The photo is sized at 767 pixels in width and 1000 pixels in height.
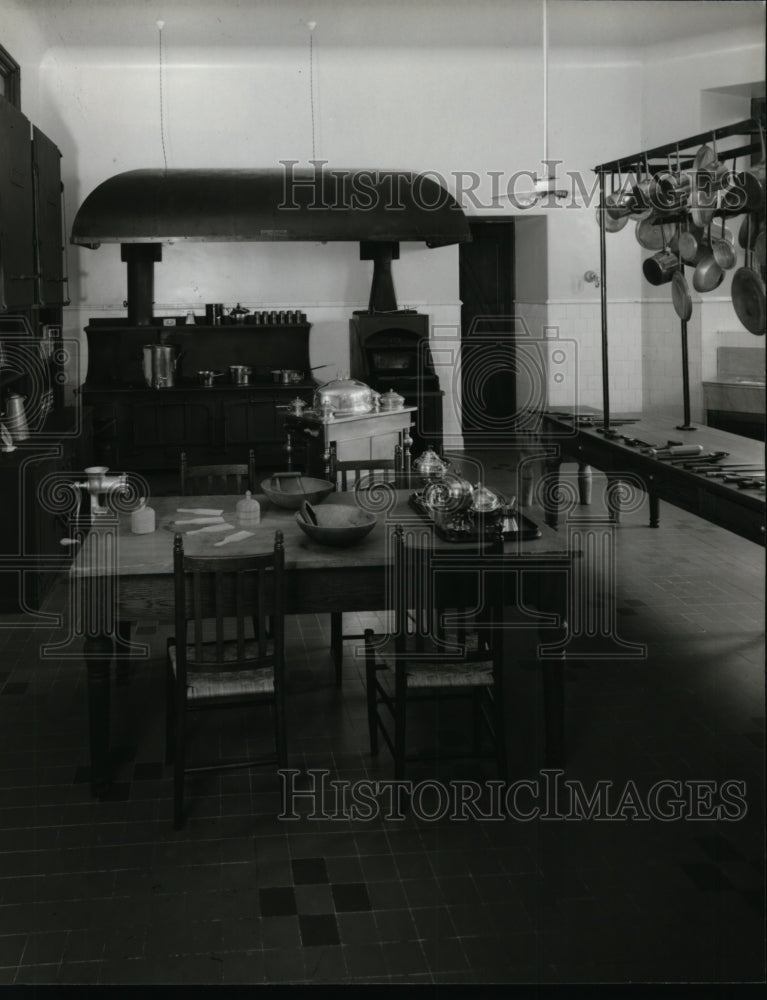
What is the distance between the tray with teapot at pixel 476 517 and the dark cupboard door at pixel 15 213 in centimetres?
336

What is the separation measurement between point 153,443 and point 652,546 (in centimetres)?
474

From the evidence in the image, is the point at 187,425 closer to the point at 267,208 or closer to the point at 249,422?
the point at 249,422

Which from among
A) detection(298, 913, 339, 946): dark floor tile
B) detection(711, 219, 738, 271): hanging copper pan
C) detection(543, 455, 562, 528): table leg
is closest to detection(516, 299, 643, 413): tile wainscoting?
detection(543, 455, 562, 528): table leg

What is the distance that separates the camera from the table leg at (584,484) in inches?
363

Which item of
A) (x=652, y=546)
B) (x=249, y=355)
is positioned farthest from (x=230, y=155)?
(x=652, y=546)

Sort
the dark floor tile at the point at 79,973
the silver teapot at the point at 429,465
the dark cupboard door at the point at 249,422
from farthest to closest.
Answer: the dark cupboard door at the point at 249,422
the silver teapot at the point at 429,465
the dark floor tile at the point at 79,973

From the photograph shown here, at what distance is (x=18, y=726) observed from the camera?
15.3 feet

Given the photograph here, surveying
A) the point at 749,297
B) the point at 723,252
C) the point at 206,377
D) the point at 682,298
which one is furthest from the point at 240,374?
the point at 749,297

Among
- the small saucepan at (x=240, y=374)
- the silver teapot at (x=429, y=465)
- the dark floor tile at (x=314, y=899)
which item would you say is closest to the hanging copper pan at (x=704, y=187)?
the silver teapot at (x=429, y=465)

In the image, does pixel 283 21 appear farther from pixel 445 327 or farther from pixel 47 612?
pixel 47 612

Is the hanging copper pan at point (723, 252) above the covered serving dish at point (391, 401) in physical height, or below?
above

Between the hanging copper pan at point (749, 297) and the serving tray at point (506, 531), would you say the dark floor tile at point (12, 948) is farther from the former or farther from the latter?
the hanging copper pan at point (749, 297)

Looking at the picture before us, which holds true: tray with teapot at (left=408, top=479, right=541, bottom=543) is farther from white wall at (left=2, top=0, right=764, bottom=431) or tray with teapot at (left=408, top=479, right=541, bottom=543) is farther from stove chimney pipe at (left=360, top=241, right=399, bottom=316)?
white wall at (left=2, top=0, right=764, bottom=431)

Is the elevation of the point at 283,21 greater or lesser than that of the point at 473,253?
greater
